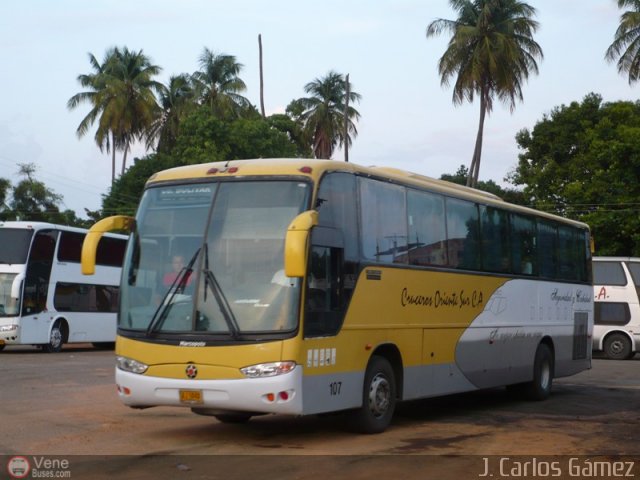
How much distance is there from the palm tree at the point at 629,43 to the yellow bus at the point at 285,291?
3841 cm

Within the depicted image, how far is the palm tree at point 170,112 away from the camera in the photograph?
225ft

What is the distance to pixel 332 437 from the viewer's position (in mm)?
11992

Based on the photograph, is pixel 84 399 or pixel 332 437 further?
pixel 84 399

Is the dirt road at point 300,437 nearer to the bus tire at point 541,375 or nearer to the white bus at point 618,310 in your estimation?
the bus tire at point 541,375

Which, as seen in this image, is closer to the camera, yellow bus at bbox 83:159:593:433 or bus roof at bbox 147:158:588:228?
yellow bus at bbox 83:159:593:433

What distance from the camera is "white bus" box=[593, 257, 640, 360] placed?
3284 cm

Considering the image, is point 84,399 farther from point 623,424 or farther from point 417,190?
point 623,424

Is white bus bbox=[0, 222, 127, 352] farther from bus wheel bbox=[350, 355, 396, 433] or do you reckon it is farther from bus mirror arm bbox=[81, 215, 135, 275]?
bus wheel bbox=[350, 355, 396, 433]

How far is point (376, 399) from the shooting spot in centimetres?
1240

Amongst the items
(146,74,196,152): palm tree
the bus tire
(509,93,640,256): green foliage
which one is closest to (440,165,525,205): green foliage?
(509,93,640,256): green foliage

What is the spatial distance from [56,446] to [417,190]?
5906 millimetres

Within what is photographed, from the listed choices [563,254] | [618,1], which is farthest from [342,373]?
[618,1]

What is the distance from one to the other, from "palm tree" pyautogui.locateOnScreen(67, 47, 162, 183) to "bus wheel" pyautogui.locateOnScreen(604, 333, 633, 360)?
37.3 m

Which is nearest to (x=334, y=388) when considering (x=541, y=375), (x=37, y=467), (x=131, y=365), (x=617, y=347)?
(x=131, y=365)
